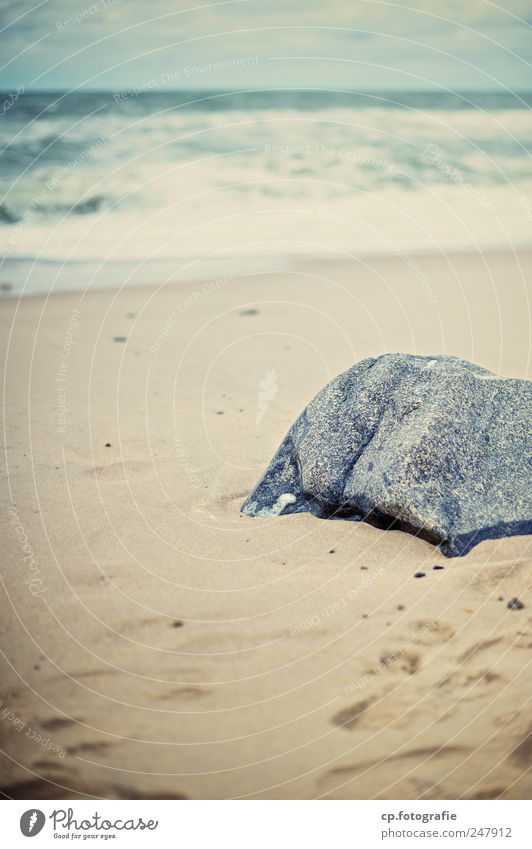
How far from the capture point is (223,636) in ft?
11.2

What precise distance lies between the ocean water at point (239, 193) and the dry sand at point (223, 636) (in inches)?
228

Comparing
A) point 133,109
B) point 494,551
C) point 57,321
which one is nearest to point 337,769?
point 494,551

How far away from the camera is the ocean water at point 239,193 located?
12.2 metres

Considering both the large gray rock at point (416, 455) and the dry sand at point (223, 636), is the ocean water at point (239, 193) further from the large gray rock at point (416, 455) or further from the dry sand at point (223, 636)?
the large gray rock at point (416, 455)

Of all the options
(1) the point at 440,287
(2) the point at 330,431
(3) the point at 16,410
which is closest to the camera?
(2) the point at 330,431

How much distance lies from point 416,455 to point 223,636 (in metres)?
1.36

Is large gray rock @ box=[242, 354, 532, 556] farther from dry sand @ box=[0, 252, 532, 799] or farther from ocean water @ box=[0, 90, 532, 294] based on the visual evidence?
ocean water @ box=[0, 90, 532, 294]

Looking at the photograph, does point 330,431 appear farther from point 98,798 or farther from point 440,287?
point 440,287

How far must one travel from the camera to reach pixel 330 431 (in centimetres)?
427

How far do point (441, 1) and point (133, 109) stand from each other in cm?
2540

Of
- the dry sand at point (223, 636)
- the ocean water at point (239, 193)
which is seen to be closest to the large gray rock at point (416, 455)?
the dry sand at point (223, 636)

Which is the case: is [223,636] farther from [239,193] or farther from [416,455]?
[239,193]

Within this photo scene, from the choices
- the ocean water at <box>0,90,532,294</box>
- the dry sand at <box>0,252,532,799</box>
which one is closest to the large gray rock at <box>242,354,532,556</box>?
the dry sand at <box>0,252,532,799</box>

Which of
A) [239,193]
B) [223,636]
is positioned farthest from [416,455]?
[239,193]
